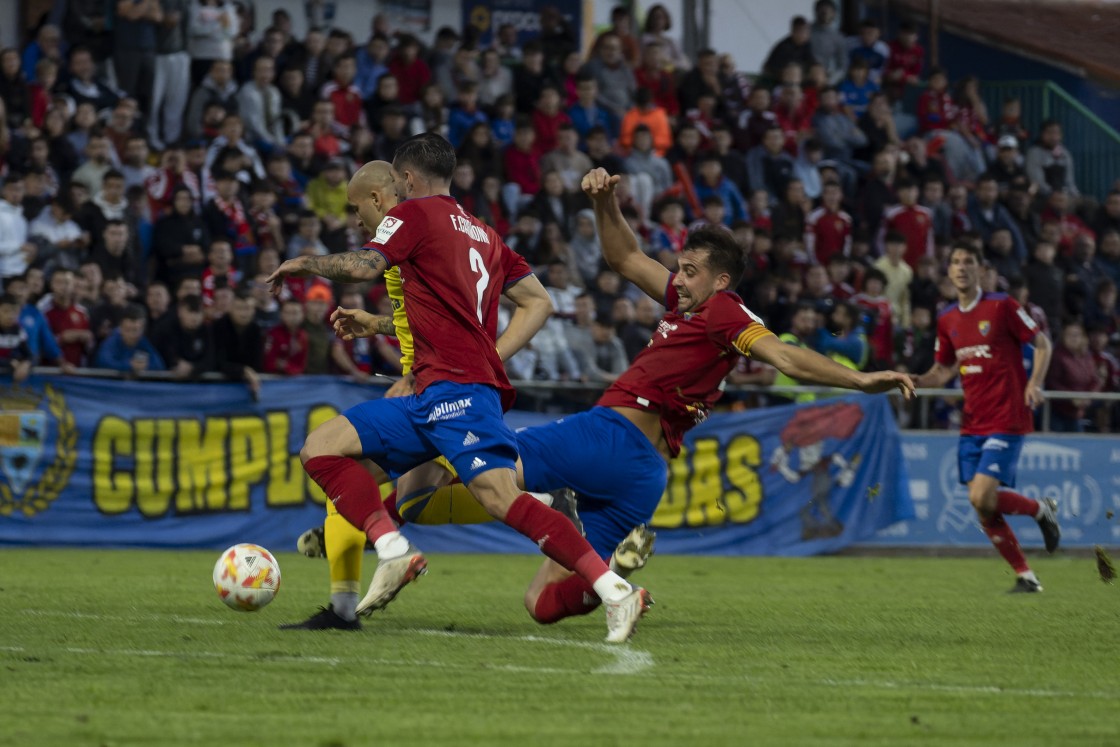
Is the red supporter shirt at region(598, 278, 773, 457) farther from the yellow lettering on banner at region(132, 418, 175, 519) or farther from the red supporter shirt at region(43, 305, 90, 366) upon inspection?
the red supporter shirt at region(43, 305, 90, 366)

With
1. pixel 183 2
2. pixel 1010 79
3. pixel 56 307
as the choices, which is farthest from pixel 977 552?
pixel 1010 79

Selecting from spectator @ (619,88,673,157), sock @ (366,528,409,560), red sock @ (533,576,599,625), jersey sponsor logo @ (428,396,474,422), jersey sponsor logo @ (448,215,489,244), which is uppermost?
spectator @ (619,88,673,157)

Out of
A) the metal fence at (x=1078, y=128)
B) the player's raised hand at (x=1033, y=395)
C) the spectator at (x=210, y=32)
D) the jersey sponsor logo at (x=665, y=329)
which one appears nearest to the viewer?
the jersey sponsor logo at (x=665, y=329)

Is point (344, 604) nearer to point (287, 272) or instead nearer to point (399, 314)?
point (399, 314)

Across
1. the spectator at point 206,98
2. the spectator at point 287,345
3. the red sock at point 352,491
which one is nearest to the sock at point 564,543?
the red sock at point 352,491

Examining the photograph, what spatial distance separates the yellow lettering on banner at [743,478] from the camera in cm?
1661

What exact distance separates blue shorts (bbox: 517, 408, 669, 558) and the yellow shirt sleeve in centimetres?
80

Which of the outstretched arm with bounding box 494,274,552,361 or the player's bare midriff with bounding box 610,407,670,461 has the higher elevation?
the outstretched arm with bounding box 494,274,552,361

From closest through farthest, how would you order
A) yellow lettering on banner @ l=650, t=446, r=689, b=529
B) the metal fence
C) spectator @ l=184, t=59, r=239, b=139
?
yellow lettering on banner @ l=650, t=446, r=689, b=529
spectator @ l=184, t=59, r=239, b=139
the metal fence

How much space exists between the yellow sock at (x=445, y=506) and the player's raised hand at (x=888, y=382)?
2356 millimetres

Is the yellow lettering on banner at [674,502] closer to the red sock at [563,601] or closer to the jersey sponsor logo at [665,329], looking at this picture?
the jersey sponsor logo at [665,329]

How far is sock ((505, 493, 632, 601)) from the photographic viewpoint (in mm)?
6988

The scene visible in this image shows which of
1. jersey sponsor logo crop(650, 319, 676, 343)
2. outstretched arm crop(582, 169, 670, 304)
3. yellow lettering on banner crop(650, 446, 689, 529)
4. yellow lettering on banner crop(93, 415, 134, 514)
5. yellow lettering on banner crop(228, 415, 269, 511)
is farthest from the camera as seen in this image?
yellow lettering on banner crop(650, 446, 689, 529)

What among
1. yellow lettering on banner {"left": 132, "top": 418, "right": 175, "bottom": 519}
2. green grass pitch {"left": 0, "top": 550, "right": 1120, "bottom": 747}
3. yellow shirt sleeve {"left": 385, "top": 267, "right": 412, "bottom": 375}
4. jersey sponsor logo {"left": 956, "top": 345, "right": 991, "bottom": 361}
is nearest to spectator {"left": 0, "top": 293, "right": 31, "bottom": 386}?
yellow lettering on banner {"left": 132, "top": 418, "right": 175, "bottom": 519}
